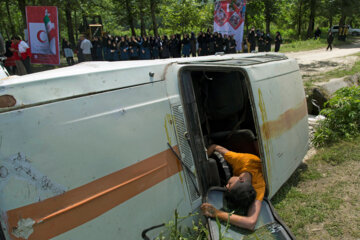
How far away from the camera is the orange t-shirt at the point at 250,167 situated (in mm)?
2959

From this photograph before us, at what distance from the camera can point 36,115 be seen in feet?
5.51

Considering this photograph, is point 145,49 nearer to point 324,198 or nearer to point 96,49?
point 96,49

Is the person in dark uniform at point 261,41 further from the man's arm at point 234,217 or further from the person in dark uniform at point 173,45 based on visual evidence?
the man's arm at point 234,217

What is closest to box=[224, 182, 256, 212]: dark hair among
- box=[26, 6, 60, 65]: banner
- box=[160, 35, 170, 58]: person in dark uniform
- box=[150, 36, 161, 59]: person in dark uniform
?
box=[26, 6, 60, 65]: banner

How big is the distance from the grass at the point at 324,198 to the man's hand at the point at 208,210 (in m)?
1.09

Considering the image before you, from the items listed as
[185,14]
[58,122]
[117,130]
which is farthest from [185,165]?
[185,14]

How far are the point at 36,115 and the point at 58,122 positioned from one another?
13 centimetres

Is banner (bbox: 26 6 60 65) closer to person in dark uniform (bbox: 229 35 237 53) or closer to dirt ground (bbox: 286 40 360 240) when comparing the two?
dirt ground (bbox: 286 40 360 240)

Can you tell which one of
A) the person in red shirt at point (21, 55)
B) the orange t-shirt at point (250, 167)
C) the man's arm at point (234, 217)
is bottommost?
the man's arm at point (234, 217)

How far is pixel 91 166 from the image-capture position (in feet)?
6.08

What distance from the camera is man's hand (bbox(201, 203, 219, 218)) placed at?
255 cm

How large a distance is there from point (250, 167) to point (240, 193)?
0.40 metres

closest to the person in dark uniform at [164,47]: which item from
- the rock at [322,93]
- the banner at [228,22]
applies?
the banner at [228,22]

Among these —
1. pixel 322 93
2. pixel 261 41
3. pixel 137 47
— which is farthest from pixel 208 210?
pixel 261 41
